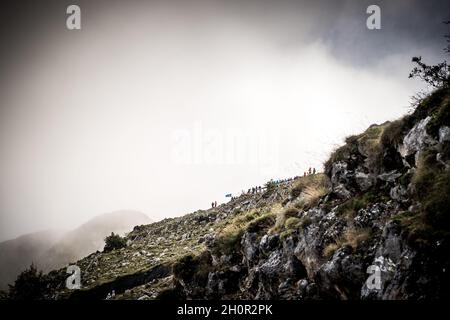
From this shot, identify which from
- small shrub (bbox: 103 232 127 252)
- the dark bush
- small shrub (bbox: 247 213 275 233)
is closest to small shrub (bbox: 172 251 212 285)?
small shrub (bbox: 247 213 275 233)

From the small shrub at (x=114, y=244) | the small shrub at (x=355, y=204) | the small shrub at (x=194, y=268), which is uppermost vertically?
the small shrub at (x=355, y=204)

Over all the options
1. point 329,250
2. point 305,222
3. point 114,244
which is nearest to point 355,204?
point 329,250

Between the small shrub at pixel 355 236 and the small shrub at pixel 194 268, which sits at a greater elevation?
the small shrub at pixel 355 236

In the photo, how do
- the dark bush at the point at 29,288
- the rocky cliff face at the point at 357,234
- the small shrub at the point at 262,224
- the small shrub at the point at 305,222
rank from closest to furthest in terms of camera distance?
the rocky cliff face at the point at 357,234 < the small shrub at the point at 305,222 < the small shrub at the point at 262,224 < the dark bush at the point at 29,288

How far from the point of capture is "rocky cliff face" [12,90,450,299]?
6980mm

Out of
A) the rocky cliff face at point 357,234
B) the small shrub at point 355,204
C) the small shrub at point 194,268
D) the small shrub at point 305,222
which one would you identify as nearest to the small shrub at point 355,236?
the rocky cliff face at point 357,234

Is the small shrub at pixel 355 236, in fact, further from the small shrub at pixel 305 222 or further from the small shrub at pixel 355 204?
the small shrub at pixel 305 222

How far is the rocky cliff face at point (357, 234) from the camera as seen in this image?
698 cm

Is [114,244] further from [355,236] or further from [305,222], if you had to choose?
[355,236]

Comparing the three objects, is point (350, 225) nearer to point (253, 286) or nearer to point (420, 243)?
point (420, 243)

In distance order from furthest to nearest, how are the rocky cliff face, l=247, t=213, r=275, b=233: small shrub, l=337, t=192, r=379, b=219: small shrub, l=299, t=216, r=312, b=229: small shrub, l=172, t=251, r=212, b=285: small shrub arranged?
1. l=172, t=251, r=212, b=285: small shrub
2. l=247, t=213, r=275, b=233: small shrub
3. l=299, t=216, r=312, b=229: small shrub
4. l=337, t=192, r=379, b=219: small shrub
5. the rocky cliff face

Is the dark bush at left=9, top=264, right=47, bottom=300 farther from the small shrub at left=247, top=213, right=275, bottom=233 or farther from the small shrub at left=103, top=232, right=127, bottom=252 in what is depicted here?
the small shrub at left=247, top=213, right=275, bottom=233
